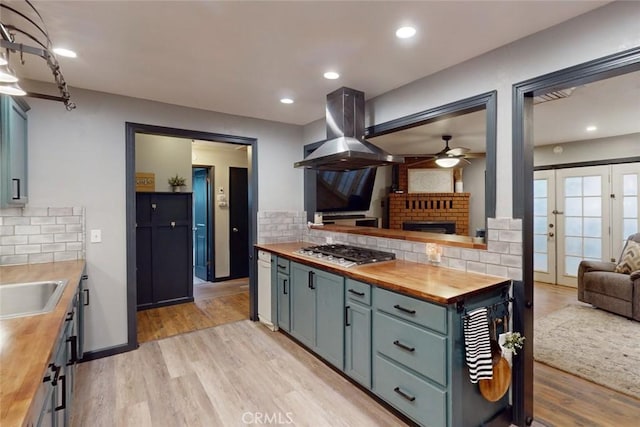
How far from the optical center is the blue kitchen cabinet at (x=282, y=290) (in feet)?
10.7

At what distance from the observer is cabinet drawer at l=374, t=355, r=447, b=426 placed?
5.91 feet

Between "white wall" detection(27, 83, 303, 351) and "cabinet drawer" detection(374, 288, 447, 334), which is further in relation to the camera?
"white wall" detection(27, 83, 303, 351)

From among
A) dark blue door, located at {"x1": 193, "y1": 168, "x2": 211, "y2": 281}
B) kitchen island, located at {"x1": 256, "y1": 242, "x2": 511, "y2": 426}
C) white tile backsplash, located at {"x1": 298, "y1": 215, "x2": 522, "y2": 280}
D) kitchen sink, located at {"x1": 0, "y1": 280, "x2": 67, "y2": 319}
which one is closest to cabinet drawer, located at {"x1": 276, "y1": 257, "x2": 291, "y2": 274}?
kitchen island, located at {"x1": 256, "y1": 242, "x2": 511, "y2": 426}

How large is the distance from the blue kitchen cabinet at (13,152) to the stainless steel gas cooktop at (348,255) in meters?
2.24

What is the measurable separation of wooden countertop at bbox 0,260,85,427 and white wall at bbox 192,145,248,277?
4021mm

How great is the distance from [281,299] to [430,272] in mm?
1650

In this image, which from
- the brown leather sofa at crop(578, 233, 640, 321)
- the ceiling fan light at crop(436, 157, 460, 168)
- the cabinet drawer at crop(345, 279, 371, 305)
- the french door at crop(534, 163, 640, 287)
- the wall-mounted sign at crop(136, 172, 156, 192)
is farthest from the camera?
the french door at crop(534, 163, 640, 287)

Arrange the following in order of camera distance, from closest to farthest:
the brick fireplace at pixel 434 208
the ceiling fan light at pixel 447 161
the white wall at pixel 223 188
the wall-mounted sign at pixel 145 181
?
the wall-mounted sign at pixel 145 181 < the ceiling fan light at pixel 447 161 < the white wall at pixel 223 188 < the brick fireplace at pixel 434 208

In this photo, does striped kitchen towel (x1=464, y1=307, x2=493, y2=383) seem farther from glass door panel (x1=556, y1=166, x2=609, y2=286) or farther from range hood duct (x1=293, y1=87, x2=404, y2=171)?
glass door panel (x1=556, y1=166, x2=609, y2=286)

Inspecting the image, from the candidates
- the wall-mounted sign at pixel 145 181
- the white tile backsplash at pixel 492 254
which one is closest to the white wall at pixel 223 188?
the wall-mounted sign at pixel 145 181

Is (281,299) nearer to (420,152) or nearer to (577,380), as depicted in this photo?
(577,380)

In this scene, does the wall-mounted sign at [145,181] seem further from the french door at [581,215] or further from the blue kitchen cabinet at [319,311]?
the french door at [581,215]

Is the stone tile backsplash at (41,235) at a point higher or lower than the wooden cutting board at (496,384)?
higher

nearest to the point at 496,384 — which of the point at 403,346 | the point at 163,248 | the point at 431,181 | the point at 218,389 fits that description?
the point at 403,346
